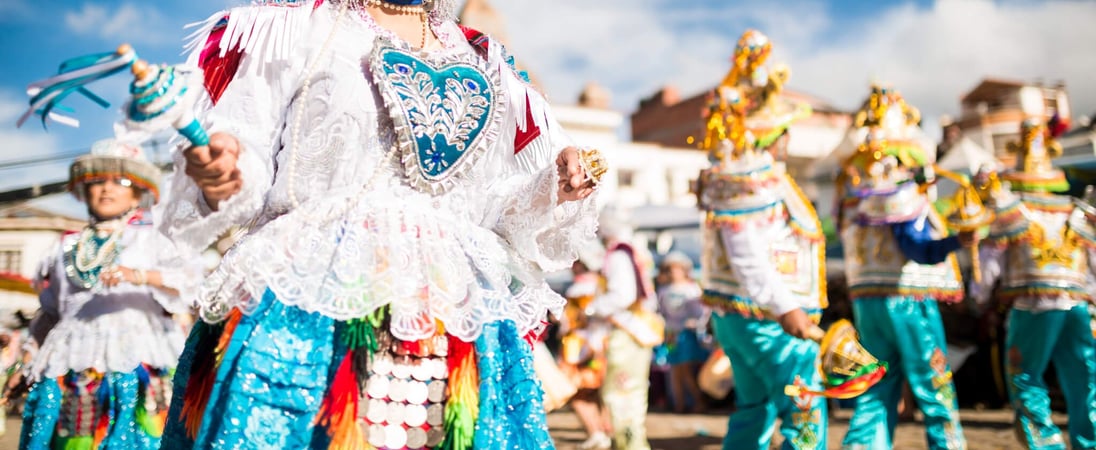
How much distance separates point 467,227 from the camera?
6.25 ft

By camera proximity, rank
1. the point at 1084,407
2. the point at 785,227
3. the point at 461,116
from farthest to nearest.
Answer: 1. the point at 1084,407
2. the point at 785,227
3. the point at 461,116

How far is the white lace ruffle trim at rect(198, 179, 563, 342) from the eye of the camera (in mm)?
1631

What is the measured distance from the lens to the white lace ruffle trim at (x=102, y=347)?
3.52 metres

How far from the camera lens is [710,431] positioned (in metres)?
7.96

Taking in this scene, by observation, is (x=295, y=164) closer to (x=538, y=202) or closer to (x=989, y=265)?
(x=538, y=202)

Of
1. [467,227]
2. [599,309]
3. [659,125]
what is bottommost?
[599,309]

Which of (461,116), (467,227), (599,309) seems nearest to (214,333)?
(467,227)

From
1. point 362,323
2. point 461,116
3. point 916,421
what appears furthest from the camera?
point 916,421

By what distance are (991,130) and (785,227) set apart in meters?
23.9

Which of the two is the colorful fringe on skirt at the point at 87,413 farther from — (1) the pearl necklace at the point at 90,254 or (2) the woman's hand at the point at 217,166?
(2) the woman's hand at the point at 217,166

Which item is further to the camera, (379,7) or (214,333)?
(379,7)

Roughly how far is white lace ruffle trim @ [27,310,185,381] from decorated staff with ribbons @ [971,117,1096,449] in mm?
4634

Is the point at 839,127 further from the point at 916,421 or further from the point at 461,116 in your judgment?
the point at 461,116

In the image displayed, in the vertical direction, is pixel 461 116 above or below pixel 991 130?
below
